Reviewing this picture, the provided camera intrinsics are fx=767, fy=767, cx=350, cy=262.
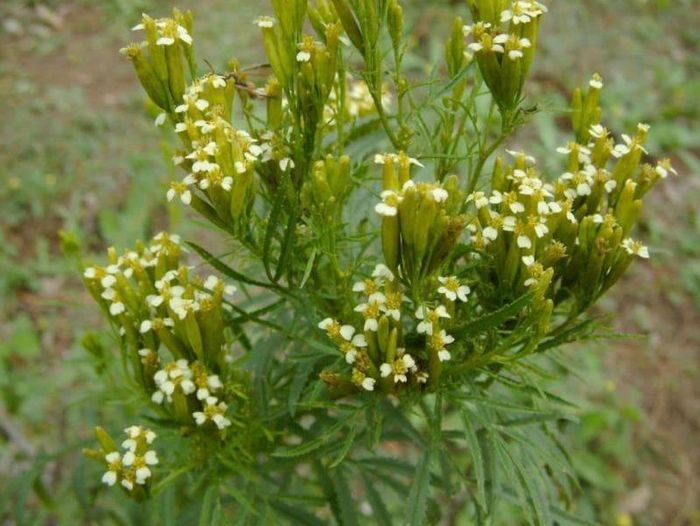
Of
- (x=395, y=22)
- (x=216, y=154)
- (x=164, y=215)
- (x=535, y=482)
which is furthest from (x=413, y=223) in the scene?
(x=164, y=215)

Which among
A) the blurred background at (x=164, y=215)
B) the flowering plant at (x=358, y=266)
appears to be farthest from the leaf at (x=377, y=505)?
the blurred background at (x=164, y=215)

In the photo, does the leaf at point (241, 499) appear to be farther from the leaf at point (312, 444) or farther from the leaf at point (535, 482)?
the leaf at point (535, 482)

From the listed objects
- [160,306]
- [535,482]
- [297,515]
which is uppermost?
[160,306]

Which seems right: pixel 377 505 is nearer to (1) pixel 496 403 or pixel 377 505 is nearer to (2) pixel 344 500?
(2) pixel 344 500

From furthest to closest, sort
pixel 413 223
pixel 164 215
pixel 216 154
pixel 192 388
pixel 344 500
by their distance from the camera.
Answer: pixel 164 215 < pixel 344 500 < pixel 192 388 < pixel 216 154 < pixel 413 223

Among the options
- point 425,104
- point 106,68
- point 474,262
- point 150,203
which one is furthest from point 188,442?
point 106,68

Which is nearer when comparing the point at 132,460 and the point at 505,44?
the point at 505,44
